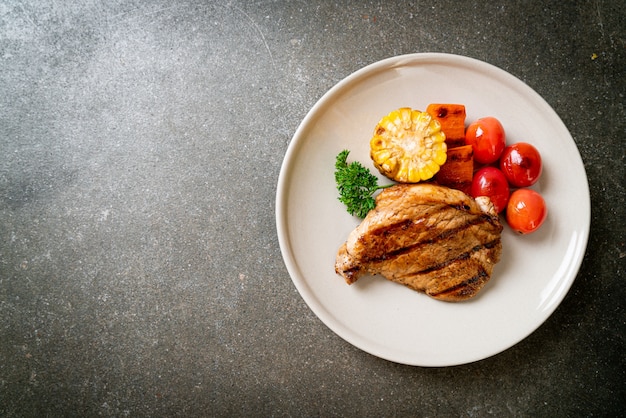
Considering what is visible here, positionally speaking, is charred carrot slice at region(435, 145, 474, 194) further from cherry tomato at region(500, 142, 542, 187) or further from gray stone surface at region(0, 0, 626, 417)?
gray stone surface at region(0, 0, 626, 417)

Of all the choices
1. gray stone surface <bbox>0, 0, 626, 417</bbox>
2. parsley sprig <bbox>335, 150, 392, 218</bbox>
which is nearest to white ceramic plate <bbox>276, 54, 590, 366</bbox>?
parsley sprig <bbox>335, 150, 392, 218</bbox>

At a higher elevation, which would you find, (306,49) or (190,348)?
(306,49)

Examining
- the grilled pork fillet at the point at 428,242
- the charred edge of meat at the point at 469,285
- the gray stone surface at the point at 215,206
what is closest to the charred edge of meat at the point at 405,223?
the grilled pork fillet at the point at 428,242

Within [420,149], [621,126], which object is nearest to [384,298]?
[420,149]

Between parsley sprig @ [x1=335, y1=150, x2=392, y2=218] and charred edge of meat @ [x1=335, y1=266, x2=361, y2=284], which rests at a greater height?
parsley sprig @ [x1=335, y1=150, x2=392, y2=218]

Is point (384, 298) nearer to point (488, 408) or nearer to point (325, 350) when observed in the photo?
point (325, 350)
